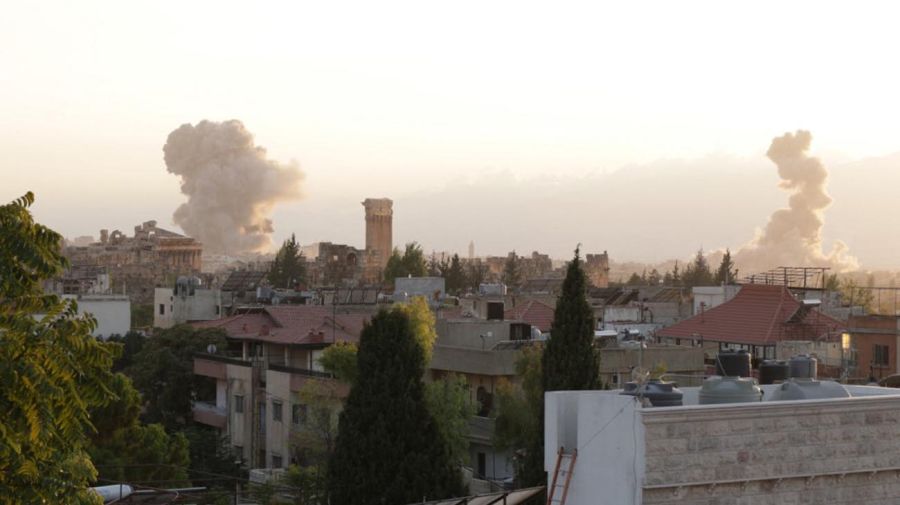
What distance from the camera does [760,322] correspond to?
1666 inches

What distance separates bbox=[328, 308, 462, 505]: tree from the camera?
25.2 m

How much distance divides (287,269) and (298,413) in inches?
2466

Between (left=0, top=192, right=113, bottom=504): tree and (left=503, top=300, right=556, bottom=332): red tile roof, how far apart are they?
35281 millimetres

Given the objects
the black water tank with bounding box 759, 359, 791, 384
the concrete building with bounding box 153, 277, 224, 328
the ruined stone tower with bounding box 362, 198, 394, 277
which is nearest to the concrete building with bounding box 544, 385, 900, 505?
the black water tank with bounding box 759, 359, 791, 384

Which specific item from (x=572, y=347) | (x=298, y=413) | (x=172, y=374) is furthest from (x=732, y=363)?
(x=172, y=374)

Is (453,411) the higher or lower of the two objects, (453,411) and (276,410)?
the higher

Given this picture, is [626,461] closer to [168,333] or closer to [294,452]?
[294,452]

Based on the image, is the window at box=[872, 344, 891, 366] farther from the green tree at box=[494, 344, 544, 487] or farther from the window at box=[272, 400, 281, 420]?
the window at box=[272, 400, 281, 420]

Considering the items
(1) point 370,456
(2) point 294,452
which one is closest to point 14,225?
(1) point 370,456

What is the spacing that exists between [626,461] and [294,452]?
22.7 metres

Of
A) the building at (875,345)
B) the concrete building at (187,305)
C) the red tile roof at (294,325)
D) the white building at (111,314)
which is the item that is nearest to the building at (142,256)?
the concrete building at (187,305)

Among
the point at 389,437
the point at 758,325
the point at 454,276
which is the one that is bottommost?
the point at 389,437

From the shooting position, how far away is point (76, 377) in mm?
12117

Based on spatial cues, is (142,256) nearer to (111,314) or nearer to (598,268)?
(598,268)
